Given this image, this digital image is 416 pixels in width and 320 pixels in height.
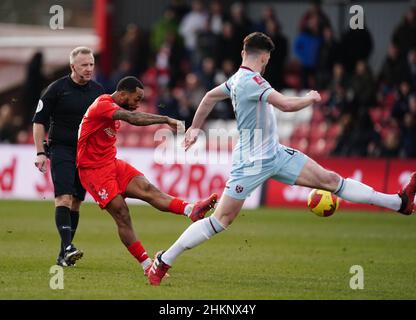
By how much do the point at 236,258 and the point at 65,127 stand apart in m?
2.90

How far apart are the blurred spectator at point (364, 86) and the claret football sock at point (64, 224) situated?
12047 mm

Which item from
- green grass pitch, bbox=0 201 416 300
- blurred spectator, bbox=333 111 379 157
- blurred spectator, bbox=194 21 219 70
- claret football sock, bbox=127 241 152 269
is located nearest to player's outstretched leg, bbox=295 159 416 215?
green grass pitch, bbox=0 201 416 300

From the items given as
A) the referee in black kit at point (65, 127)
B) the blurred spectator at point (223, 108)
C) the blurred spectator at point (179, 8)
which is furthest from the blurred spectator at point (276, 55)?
the referee in black kit at point (65, 127)

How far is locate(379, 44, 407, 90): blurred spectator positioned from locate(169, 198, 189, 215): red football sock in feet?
41.1

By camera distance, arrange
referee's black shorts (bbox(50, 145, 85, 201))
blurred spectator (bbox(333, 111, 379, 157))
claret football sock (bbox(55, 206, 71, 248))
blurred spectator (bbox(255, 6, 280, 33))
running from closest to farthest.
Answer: claret football sock (bbox(55, 206, 71, 248))
referee's black shorts (bbox(50, 145, 85, 201))
blurred spectator (bbox(333, 111, 379, 157))
blurred spectator (bbox(255, 6, 280, 33))

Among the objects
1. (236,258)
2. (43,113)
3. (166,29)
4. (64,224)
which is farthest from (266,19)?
(64,224)

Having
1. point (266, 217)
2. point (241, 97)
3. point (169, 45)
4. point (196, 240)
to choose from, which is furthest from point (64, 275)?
point (169, 45)

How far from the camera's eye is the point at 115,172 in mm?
11836

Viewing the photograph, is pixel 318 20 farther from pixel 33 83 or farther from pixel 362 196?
pixel 362 196

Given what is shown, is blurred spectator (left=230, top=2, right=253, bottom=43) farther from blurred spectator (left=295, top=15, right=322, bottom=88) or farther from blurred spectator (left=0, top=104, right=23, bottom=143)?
blurred spectator (left=0, top=104, right=23, bottom=143)

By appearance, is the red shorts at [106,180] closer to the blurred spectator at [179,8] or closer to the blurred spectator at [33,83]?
the blurred spectator at [33,83]

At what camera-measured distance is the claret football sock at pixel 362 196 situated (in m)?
10.9

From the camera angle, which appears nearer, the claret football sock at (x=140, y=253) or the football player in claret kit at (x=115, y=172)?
the football player in claret kit at (x=115, y=172)

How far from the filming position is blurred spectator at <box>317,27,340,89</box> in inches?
941
